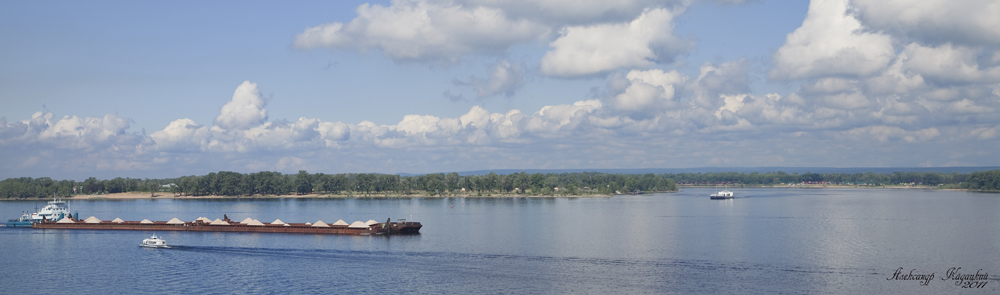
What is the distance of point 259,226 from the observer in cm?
10581

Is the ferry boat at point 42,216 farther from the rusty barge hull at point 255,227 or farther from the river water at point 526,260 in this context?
the river water at point 526,260

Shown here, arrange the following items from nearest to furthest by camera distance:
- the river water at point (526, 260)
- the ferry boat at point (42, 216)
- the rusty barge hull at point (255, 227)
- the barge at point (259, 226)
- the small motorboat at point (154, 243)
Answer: the river water at point (526, 260)
the small motorboat at point (154, 243)
the rusty barge hull at point (255, 227)
the barge at point (259, 226)
the ferry boat at point (42, 216)

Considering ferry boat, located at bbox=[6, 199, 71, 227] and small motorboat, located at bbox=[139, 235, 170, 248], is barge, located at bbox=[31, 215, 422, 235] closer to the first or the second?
ferry boat, located at bbox=[6, 199, 71, 227]

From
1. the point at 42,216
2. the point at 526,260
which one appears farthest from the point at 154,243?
the point at 42,216

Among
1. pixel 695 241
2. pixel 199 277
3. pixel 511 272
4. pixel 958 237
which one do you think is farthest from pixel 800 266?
pixel 199 277

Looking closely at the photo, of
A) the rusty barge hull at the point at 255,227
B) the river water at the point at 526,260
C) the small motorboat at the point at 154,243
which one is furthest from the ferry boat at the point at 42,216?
the small motorboat at the point at 154,243

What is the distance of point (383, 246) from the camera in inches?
3327

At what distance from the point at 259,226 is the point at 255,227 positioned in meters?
0.61

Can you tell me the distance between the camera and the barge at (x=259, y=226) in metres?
99.9

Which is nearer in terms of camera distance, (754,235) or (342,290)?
(342,290)

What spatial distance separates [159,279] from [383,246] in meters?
27.6

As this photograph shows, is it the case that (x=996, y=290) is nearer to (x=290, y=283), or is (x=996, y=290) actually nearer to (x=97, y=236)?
(x=290, y=283)

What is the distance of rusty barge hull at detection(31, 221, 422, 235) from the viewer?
327ft

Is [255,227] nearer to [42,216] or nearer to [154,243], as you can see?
[154,243]
